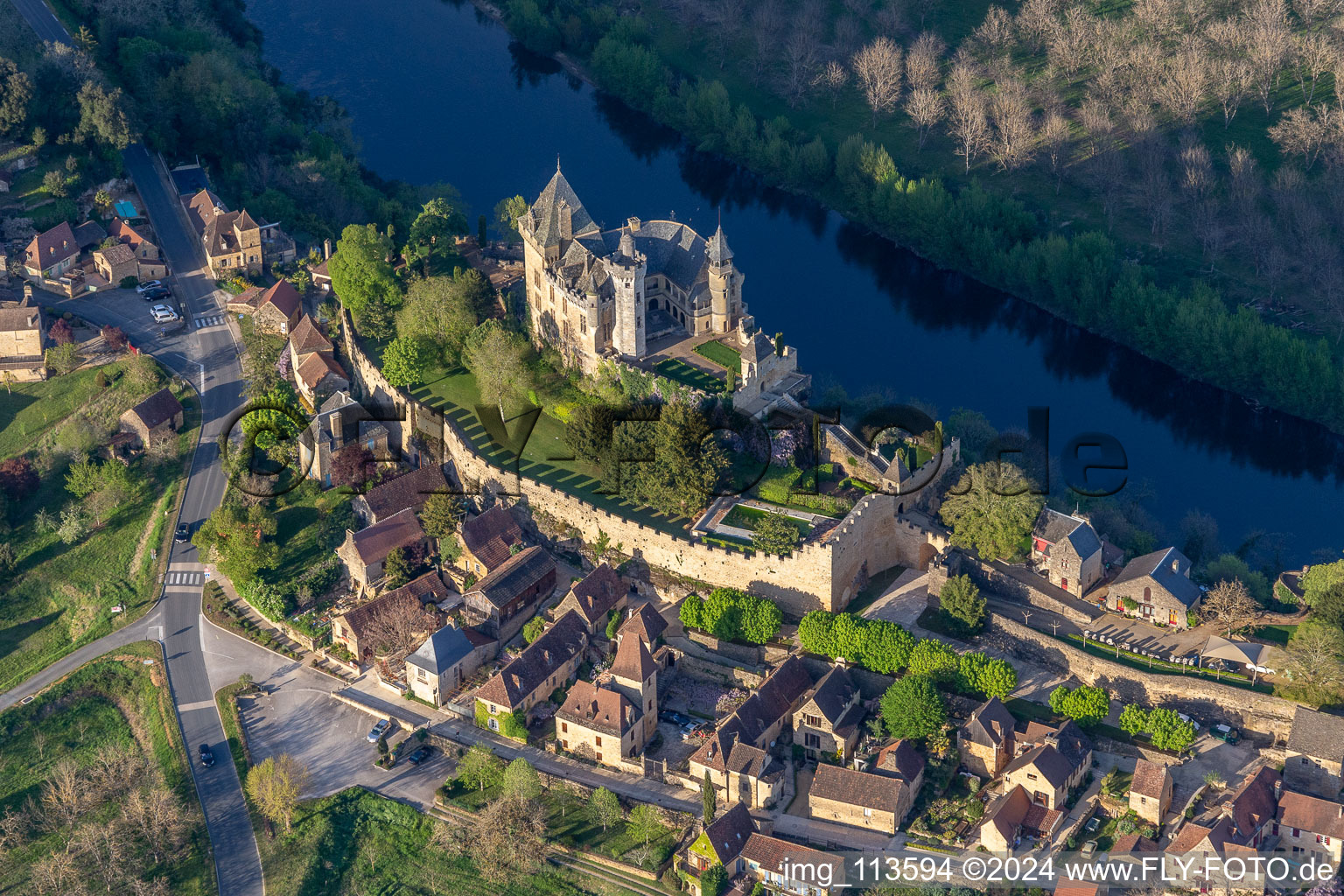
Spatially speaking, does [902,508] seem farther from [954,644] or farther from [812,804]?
[812,804]

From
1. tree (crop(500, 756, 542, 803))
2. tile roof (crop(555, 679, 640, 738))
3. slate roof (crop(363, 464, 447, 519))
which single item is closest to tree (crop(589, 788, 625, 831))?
tree (crop(500, 756, 542, 803))

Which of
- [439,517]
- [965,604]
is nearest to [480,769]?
[439,517]

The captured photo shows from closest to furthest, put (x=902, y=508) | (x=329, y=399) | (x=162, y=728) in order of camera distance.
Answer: (x=162, y=728) → (x=902, y=508) → (x=329, y=399)

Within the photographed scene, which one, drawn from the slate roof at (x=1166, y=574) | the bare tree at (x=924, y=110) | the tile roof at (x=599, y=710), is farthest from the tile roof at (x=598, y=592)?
the bare tree at (x=924, y=110)

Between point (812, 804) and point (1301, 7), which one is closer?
point (812, 804)

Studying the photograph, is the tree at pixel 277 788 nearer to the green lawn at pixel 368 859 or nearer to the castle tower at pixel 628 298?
the green lawn at pixel 368 859

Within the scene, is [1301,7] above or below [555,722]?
above

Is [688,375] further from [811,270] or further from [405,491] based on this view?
[811,270]

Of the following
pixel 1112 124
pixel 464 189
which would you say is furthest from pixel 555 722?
pixel 1112 124
